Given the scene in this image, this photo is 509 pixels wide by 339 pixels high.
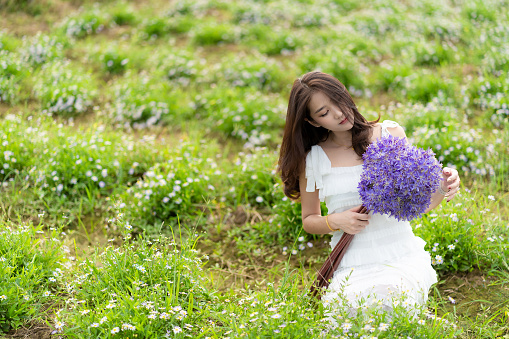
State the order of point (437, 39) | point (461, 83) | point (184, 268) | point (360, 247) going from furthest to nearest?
point (437, 39) → point (461, 83) → point (184, 268) → point (360, 247)

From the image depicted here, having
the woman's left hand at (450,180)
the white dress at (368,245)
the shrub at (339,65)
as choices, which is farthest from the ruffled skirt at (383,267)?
the shrub at (339,65)

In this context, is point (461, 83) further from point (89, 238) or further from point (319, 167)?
point (89, 238)

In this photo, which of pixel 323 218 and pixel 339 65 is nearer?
pixel 323 218

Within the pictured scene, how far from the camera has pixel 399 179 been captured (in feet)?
7.80

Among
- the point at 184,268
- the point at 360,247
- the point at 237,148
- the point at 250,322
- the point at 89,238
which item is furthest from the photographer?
the point at 237,148

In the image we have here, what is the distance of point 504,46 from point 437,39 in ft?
3.66

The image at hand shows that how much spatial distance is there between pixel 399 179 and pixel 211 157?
113 inches

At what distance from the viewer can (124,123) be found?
5527 mm

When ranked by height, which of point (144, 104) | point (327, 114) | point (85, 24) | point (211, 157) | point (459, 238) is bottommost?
point (211, 157)

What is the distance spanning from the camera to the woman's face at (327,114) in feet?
8.97

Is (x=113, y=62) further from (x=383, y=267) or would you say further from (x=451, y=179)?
(x=451, y=179)

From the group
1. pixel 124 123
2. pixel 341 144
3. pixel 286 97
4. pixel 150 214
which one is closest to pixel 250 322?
pixel 341 144

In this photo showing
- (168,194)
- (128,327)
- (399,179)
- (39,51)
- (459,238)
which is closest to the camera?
(399,179)

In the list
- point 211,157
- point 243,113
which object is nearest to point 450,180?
point 211,157
